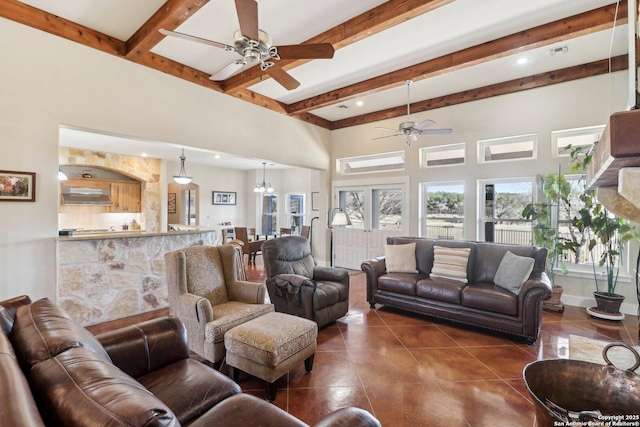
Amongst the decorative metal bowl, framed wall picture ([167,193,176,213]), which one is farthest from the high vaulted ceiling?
framed wall picture ([167,193,176,213])

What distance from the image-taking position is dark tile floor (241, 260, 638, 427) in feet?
6.75

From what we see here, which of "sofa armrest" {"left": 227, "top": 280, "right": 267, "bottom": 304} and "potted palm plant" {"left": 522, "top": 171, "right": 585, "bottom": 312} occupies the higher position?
"potted palm plant" {"left": 522, "top": 171, "right": 585, "bottom": 312}

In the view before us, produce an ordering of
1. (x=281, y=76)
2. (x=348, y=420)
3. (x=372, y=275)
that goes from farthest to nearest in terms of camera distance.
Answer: (x=372, y=275)
(x=281, y=76)
(x=348, y=420)

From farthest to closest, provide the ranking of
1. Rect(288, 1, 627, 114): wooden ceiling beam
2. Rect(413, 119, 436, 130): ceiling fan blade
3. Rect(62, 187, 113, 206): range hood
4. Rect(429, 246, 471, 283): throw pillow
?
Rect(62, 187, 113, 206): range hood → Rect(413, 119, 436, 130): ceiling fan blade → Rect(429, 246, 471, 283): throw pillow → Rect(288, 1, 627, 114): wooden ceiling beam

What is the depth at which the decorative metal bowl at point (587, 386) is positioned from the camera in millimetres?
1326

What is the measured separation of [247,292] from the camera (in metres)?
2.95

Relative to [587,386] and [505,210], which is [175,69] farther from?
[505,210]

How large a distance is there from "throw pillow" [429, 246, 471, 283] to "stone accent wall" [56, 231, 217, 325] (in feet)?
12.0

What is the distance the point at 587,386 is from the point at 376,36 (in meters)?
3.53

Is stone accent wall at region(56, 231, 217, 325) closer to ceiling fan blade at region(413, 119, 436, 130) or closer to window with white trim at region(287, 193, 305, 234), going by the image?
ceiling fan blade at region(413, 119, 436, 130)

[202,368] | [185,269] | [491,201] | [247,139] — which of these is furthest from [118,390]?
[491,201]

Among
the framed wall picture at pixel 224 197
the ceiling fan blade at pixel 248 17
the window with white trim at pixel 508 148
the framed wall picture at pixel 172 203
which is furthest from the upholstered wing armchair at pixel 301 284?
the framed wall picture at pixel 172 203

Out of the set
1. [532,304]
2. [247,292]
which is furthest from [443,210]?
[247,292]

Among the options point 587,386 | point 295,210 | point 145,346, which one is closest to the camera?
point 587,386
